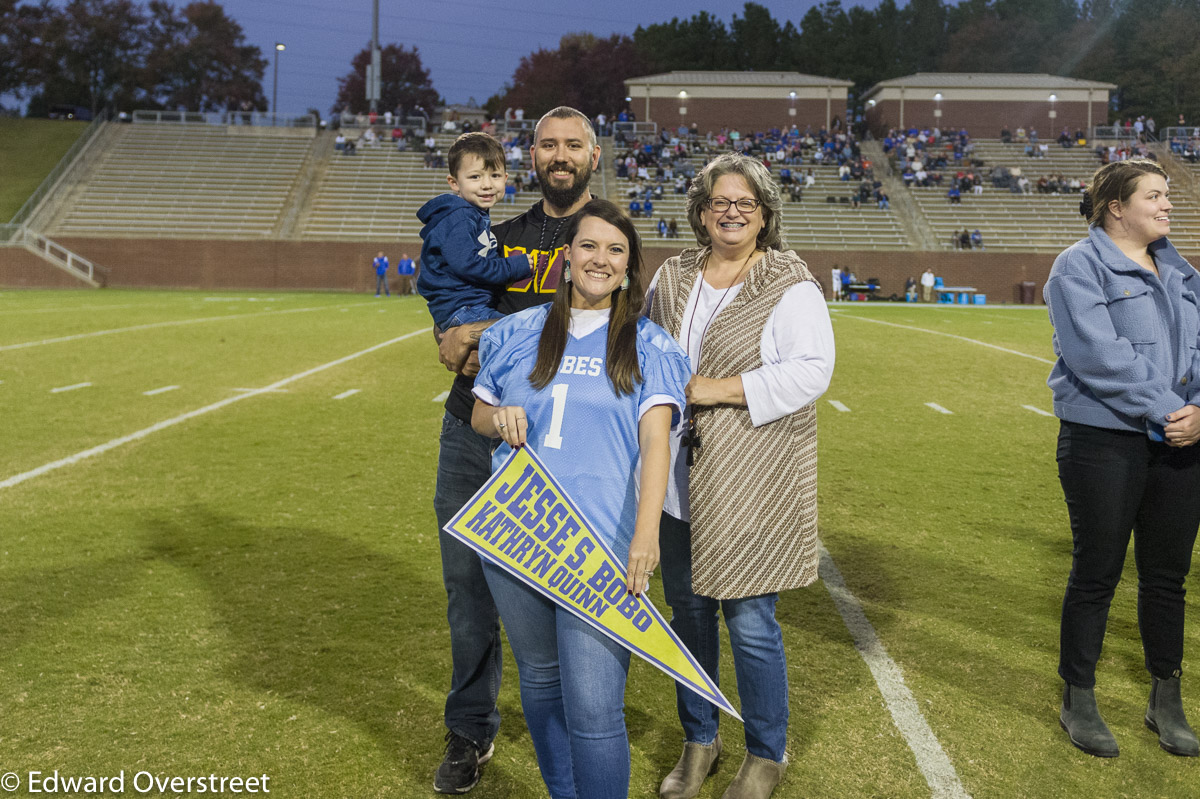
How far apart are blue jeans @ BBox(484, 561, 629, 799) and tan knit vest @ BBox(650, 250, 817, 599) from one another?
53 cm

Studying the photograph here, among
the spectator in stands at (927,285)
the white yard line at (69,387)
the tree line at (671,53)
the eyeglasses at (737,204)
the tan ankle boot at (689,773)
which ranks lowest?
the tan ankle boot at (689,773)

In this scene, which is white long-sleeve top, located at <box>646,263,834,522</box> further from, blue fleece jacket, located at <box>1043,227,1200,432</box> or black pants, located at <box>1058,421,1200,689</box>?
black pants, located at <box>1058,421,1200,689</box>

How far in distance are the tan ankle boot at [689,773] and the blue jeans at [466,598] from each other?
0.65 metres

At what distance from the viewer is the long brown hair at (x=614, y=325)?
2.62 m

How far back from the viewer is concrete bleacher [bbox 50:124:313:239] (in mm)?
41312

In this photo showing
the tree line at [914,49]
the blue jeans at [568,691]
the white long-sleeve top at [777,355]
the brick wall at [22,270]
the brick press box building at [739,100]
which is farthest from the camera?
the tree line at [914,49]

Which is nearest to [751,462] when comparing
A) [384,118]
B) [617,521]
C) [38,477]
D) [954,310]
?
[617,521]

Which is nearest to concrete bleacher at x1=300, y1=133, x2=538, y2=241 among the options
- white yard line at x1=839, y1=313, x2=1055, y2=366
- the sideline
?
the sideline

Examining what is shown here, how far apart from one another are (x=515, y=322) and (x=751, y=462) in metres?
0.84

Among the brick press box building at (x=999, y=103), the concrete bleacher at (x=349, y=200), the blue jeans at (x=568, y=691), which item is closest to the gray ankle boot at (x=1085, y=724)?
the blue jeans at (x=568, y=691)

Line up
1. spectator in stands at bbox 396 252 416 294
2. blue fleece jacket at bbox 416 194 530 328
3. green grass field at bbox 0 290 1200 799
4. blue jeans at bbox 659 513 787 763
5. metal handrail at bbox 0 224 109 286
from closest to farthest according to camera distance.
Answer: blue jeans at bbox 659 513 787 763, blue fleece jacket at bbox 416 194 530 328, green grass field at bbox 0 290 1200 799, spectator in stands at bbox 396 252 416 294, metal handrail at bbox 0 224 109 286

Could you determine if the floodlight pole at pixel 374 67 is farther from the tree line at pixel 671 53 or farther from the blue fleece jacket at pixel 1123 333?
the blue fleece jacket at pixel 1123 333

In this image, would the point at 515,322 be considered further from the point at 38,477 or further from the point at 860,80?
the point at 860,80

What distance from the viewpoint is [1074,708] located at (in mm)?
3656
